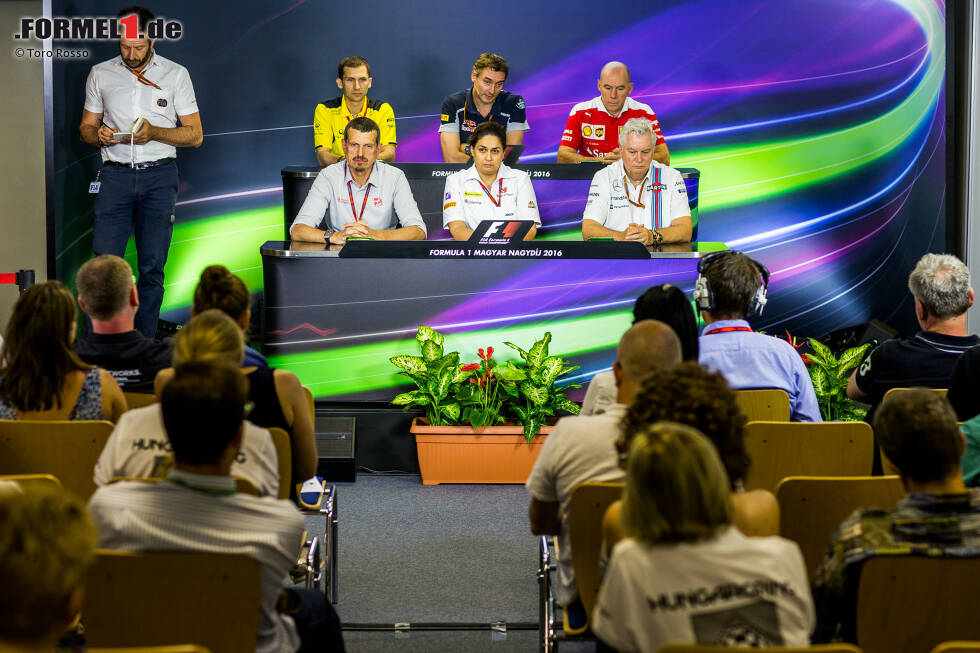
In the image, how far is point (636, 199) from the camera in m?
6.09

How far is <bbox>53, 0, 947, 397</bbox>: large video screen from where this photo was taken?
292 inches

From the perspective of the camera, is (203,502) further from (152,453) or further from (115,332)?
(115,332)

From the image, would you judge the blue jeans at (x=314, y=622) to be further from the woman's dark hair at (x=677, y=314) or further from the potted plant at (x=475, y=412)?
the potted plant at (x=475, y=412)

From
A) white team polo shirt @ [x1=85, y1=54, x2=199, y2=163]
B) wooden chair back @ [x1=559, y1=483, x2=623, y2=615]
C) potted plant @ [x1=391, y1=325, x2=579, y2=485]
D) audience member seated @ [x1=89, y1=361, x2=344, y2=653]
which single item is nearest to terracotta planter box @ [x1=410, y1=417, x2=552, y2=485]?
potted plant @ [x1=391, y1=325, x2=579, y2=485]

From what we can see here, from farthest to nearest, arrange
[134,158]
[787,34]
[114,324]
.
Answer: [787,34] → [134,158] → [114,324]

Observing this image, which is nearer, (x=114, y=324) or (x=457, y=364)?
(x=114, y=324)

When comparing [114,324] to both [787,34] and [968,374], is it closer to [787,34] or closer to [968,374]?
[968,374]

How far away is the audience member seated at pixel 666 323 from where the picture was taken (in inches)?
119

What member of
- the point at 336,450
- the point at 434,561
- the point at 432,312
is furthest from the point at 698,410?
the point at 432,312

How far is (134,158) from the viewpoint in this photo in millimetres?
6398

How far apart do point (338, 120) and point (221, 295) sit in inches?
153

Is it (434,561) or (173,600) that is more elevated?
(173,600)

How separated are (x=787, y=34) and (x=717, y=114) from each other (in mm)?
752

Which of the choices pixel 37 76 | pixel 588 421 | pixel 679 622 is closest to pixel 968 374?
pixel 588 421
